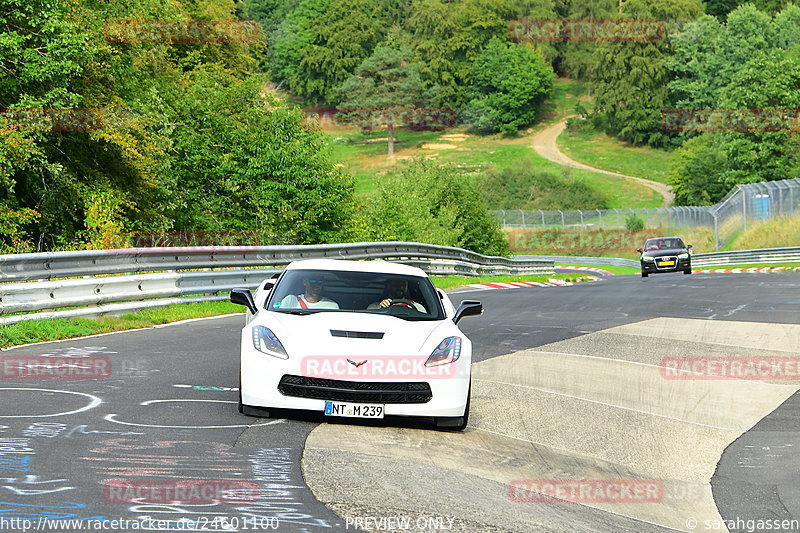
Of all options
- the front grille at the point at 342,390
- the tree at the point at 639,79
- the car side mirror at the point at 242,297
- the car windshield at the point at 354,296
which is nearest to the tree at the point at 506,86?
the tree at the point at 639,79

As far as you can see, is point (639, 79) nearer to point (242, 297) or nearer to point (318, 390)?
point (242, 297)

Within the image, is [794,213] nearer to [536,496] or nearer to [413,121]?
[536,496]

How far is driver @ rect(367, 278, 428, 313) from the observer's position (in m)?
9.59

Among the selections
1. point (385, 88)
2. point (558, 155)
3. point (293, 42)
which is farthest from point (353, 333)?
point (293, 42)

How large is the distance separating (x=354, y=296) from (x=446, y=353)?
6.30 feet

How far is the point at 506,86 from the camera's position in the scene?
5566 inches

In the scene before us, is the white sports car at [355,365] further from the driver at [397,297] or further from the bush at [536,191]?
the bush at [536,191]

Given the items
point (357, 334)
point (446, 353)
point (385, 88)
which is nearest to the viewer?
point (357, 334)

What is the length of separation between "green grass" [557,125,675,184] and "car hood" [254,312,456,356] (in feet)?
358

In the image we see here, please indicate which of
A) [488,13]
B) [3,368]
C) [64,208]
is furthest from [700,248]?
[488,13]

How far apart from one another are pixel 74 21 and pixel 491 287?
44.2ft

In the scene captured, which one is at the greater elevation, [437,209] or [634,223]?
[437,209]

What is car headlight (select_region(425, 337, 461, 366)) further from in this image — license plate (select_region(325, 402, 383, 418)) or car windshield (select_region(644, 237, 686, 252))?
car windshield (select_region(644, 237, 686, 252))

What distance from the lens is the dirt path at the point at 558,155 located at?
108 meters
